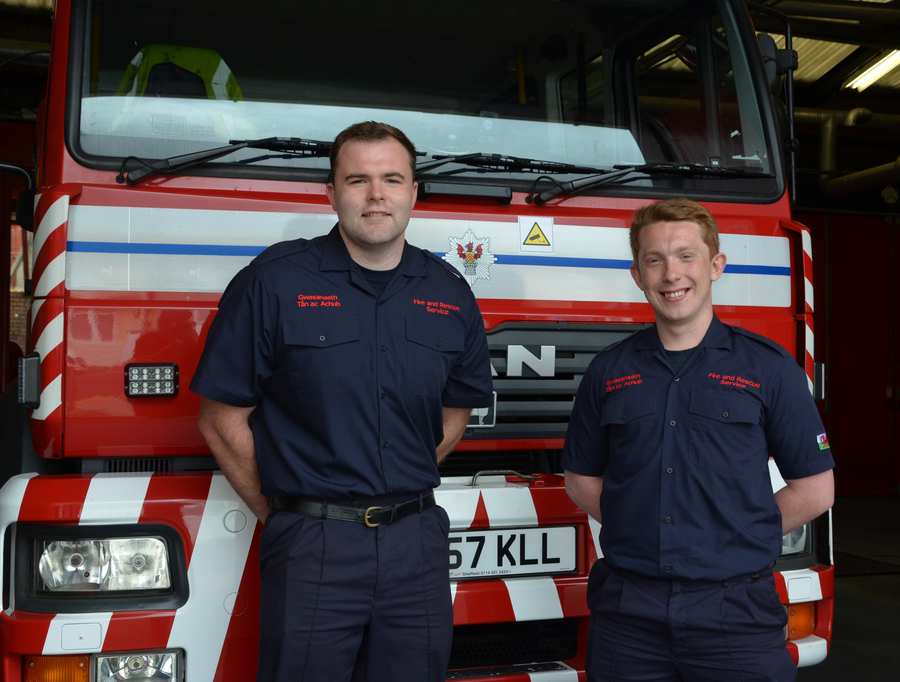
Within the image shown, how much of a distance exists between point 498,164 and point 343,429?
1.01m

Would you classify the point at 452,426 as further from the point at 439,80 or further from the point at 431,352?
the point at 439,80

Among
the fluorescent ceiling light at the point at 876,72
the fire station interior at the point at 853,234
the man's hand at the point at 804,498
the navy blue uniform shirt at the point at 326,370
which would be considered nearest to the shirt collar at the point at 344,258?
the navy blue uniform shirt at the point at 326,370

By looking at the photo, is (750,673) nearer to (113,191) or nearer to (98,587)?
(98,587)

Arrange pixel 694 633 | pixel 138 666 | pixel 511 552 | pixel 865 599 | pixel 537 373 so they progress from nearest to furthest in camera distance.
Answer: pixel 694 633 < pixel 138 666 < pixel 511 552 < pixel 537 373 < pixel 865 599

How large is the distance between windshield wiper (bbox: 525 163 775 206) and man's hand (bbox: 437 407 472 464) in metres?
0.67

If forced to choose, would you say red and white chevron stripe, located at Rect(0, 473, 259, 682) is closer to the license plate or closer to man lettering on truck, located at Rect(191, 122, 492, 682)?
man lettering on truck, located at Rect(191, 122, 492, 682)

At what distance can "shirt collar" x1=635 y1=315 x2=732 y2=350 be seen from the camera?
89.7 inches

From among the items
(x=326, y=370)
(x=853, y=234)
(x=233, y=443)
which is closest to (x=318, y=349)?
(x=326, y=370)

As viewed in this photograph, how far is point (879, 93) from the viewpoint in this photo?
10609mm

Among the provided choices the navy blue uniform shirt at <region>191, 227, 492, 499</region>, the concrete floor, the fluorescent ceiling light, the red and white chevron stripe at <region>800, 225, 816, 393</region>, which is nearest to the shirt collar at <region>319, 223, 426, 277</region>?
the navy blue uniform shirt at <region>191, 227, 492, 499</region>

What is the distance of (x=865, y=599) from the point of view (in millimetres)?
6488

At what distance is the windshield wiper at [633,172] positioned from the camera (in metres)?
2.86

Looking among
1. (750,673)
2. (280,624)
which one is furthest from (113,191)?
(750,673)

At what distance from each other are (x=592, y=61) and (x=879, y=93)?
333 inches
